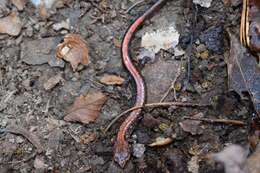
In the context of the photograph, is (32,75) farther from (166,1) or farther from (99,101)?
(166,1)

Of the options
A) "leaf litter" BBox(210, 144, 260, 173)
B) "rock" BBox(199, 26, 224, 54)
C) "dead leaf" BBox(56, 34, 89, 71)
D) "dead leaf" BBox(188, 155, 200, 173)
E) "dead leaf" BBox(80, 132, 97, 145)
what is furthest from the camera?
"dead leaf" BBox(56, 34, 89, 71)

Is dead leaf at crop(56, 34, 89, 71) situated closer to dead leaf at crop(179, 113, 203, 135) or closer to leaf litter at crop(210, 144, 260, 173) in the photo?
dead leaf at crop(179, 113, 203, 135)

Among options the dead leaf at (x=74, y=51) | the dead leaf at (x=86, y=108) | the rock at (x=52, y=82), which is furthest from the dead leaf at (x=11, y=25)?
the dead leaf at (x=86, y=108)

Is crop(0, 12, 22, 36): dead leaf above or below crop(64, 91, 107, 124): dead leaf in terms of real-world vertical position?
above

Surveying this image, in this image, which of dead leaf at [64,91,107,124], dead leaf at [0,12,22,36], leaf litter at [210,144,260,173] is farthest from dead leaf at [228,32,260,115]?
dead leaf at [0,12,22,36]

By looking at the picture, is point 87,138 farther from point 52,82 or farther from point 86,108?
point 52,82

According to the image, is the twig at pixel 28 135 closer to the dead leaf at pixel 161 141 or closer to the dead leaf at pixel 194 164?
the dead leaf at pixel 161 141

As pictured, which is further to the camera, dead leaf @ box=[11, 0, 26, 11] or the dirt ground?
dead leaf @ box=[11, 0, 26, 11]
